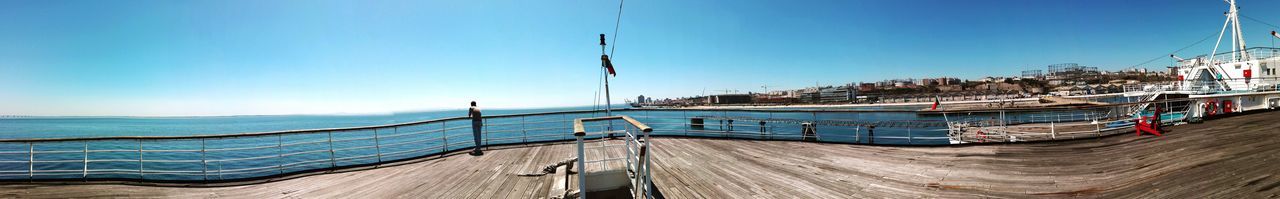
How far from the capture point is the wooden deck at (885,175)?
13.7 feet

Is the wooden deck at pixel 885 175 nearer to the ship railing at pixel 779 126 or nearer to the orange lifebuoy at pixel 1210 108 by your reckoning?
the ship railing at pixel 779 126

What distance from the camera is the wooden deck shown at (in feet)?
13.7

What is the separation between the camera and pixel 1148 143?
21.7ft

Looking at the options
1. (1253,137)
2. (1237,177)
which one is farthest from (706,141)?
(1253,137)

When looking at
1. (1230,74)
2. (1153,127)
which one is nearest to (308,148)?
(1153,127)

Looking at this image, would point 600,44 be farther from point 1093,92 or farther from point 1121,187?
point 1093,92

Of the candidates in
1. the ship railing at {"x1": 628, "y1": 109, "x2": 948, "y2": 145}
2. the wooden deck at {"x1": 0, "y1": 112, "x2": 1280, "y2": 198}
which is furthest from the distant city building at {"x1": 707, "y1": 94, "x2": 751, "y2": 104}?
the wooden deck at {"x1": 0, "y1": 112, "x2": 1280, "y2": 198}

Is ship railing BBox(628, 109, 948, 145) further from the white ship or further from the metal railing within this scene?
the white ship

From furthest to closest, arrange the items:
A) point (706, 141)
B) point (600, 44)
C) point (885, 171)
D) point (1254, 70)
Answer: point (1254, 70) < point (706, 141) < point (600, 44) < point (885, 171)

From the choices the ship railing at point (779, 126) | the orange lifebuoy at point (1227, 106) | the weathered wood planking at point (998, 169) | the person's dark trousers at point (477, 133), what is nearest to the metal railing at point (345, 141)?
the ship railing at point (779, 126)

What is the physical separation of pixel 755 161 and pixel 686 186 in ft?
6.01

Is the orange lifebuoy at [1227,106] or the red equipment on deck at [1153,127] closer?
the red equipment on deck at [1153,127]

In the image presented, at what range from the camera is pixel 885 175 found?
506 centimetres

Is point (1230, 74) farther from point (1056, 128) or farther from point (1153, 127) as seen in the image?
point (1153, 127)
